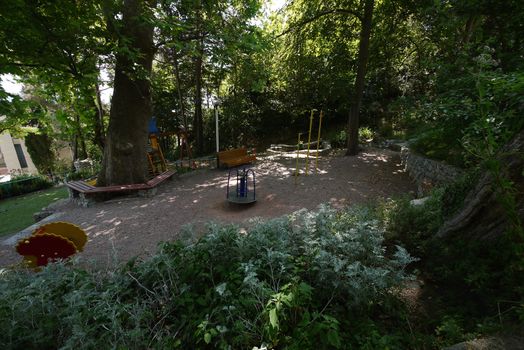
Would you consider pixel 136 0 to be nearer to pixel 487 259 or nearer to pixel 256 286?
pixel 256 286

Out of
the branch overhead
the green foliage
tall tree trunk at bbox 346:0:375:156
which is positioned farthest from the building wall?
tall tree trunk at bbox 346:0:375:156

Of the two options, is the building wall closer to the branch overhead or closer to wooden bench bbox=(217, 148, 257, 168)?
wooden bench bbox=(217, 148, 257, 168)

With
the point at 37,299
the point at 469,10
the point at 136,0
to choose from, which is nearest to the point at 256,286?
the point at 37,299

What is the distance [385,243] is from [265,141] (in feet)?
46.4

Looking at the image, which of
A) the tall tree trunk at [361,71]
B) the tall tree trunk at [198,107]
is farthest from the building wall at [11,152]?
the tall tree trunk at [361,71]

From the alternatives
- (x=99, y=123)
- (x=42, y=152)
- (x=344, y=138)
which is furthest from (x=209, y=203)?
(x=42, y=152)

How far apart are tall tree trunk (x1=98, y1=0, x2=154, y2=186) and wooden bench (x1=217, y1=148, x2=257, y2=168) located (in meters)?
3.21

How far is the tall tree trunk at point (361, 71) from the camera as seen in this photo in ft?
29.5

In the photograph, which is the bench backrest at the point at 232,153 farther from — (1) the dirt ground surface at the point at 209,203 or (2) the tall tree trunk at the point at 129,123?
(2) the tall tree trunk at the point at 129,123

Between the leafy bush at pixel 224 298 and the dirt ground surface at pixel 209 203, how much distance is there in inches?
74.4

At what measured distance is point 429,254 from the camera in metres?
3.01

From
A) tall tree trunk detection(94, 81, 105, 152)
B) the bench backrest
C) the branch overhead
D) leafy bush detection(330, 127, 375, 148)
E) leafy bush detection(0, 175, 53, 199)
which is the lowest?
leafy bush detection(0, 175, 53, 199)

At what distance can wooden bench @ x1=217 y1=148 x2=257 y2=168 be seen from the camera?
10982 mm

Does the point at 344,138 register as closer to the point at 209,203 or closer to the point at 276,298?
the point at 209,203
